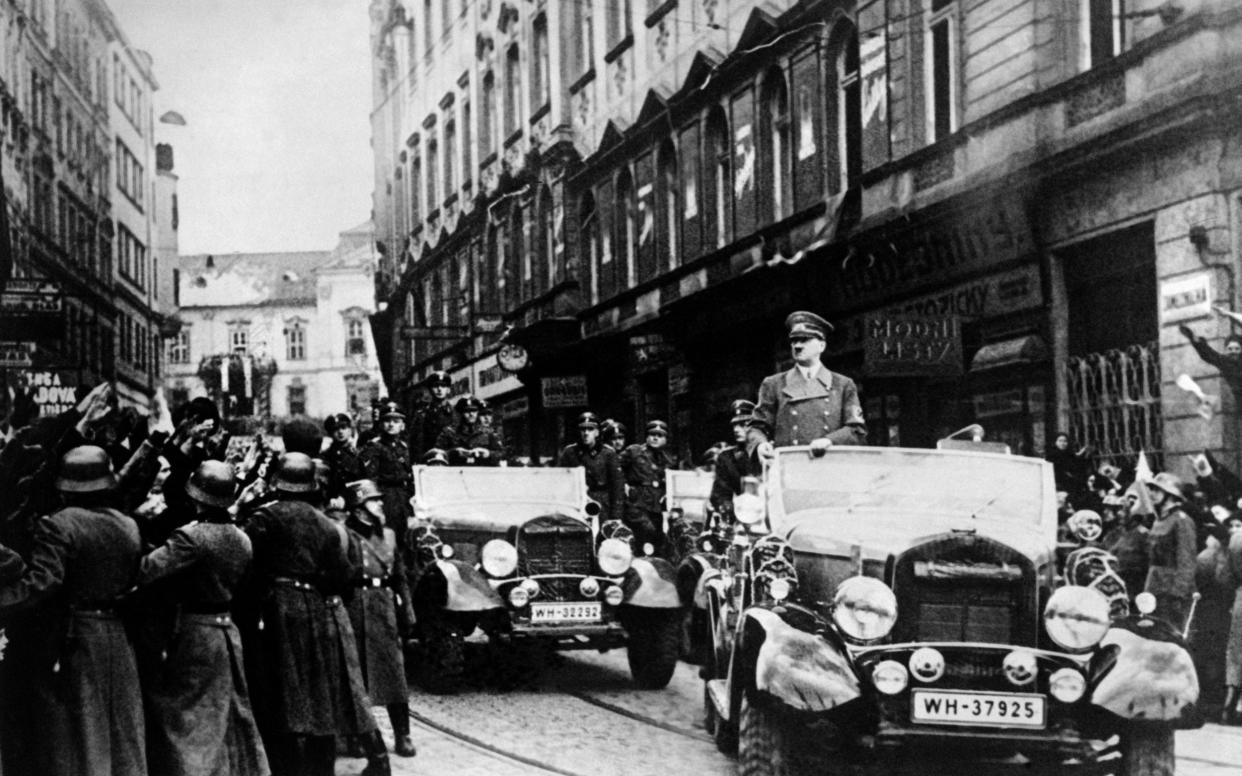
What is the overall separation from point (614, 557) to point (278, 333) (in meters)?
8.32

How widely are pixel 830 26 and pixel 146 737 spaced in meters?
9.80

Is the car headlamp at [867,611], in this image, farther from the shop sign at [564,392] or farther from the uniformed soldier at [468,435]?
the shop sign at [564,392]

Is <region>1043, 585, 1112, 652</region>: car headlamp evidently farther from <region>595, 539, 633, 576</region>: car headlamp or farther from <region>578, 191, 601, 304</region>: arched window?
<region>578, 191, 601, 304</region>: arched window

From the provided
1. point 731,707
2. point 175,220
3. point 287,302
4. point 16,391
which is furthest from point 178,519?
point 287,302

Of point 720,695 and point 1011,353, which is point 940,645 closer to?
point 720,695

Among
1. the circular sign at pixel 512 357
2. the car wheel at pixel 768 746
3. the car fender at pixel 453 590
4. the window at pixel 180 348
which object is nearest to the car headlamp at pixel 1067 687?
the car wheel at pixel 768 746

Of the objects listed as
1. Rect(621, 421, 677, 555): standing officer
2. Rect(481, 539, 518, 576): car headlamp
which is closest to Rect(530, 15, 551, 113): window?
Rect(621, 421, 677, 555): standing officer

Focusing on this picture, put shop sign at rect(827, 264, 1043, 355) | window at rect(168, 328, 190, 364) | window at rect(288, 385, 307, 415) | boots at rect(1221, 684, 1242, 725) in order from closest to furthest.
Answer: boots at rect(1221, 684, 1242, 725) < shop sign at rect(827, 264, 1043, 355) < window at rect(168, 328, 190, 364) < window at rect(288, 385, 307, 415)

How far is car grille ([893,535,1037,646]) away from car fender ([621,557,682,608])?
11.0ft

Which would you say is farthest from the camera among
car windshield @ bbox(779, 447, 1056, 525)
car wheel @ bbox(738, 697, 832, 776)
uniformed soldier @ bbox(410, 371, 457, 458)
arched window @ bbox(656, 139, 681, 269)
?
arched window @ bbox(656, 139, 681, 269)

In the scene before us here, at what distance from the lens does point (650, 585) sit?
906 centimetres

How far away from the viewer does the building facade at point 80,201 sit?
8.52 m

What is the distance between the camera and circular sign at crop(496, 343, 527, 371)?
791 inches

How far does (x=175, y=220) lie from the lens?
941 centimetres
